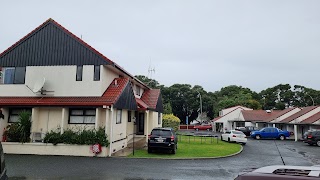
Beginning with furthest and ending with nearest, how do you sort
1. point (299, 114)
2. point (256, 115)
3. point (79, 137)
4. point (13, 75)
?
point (256, 115) < point (299, 114) < point (13, 75) < point (79, 137)

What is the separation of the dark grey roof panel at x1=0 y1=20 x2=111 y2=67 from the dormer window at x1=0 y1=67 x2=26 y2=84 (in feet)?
0.99

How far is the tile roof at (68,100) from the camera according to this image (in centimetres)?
1723

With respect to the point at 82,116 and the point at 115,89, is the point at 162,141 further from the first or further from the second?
the point at 82,116

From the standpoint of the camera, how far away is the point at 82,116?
59.4 feet

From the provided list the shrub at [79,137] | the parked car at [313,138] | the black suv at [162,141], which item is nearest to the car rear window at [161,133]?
the black suv at [162,141]

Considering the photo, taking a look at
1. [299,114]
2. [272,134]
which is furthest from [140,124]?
[299,114]

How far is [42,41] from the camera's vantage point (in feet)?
63.5

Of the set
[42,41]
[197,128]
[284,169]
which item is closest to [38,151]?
→ [42,41]

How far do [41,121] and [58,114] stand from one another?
1301mm

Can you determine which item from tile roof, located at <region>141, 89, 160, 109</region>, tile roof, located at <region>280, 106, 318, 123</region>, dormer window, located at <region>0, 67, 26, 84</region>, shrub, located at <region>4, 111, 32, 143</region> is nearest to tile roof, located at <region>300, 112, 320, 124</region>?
tile roof, located at <region>280, 106, 318, 123</region>

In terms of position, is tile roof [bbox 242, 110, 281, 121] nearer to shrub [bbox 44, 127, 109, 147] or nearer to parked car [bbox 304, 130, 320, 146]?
parked car [bbox 304, 130, 320, 146]

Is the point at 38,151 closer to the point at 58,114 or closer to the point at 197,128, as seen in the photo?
the point at 58,114

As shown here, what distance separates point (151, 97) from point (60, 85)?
41.9 feet

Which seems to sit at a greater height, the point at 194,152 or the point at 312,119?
the point at 312,119
